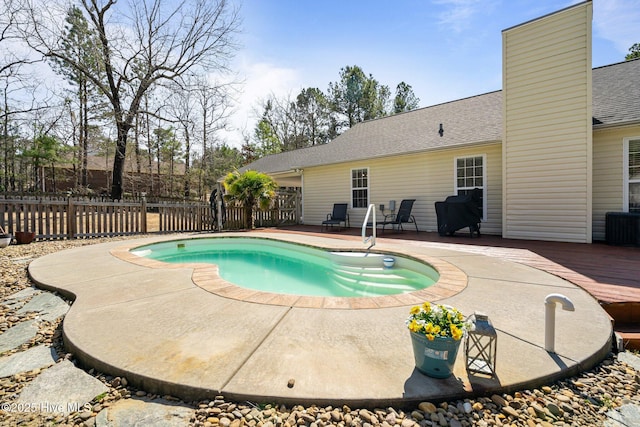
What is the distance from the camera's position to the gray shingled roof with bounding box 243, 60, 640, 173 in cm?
663

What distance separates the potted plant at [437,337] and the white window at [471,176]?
726 cm

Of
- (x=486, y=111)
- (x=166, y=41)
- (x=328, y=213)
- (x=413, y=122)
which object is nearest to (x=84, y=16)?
(x=166, y=41)

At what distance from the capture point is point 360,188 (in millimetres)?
10648

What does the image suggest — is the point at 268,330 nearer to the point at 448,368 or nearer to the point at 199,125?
the point at 448,368

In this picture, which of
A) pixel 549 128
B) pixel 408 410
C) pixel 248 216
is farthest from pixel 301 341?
pixel 248 216

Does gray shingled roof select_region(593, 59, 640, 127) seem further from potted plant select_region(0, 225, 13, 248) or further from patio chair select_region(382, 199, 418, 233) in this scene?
potted plant select_region(0, 225, 13, 248)

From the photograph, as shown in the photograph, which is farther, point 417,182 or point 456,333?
point 417,182

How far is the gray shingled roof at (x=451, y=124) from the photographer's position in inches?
261

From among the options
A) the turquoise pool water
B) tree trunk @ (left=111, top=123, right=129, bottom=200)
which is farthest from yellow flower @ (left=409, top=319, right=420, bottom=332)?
tree trunk @ (left=111, top=123, right=129, bottom=200)

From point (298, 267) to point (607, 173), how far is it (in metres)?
6.86

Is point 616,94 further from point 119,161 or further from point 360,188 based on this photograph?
point 119,161

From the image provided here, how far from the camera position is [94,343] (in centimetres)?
199

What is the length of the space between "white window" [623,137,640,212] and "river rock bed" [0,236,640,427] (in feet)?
21.0

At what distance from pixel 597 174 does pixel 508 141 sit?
6.16 ft
